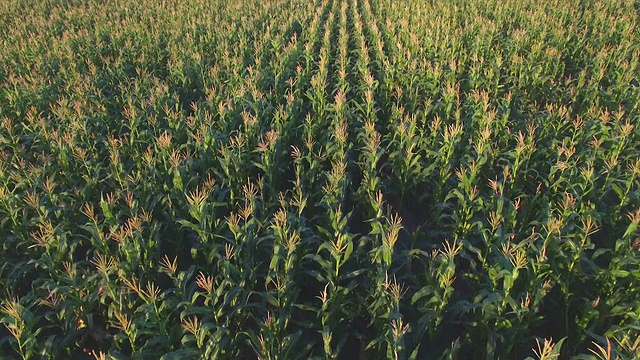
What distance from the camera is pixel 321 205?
4.54m

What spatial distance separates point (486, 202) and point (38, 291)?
167 inches

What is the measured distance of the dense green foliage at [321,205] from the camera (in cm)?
330

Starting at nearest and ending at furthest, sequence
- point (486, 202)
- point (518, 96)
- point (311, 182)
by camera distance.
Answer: point (486, 202), point (311, 182), point (518, 96)

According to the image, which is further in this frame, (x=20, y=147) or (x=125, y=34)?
(x=125, y=34)

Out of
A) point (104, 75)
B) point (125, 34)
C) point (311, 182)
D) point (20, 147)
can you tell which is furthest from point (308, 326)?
point (125, 34)

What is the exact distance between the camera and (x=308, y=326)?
3.47 m

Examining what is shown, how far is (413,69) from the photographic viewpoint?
311 inches

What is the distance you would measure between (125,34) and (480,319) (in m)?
11.4

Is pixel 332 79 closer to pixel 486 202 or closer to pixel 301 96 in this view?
pixel 301 96

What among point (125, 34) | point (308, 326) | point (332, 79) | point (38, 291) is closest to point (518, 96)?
point (332, 79)

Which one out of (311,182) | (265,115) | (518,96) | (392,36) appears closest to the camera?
(311,182)

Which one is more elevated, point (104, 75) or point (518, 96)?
point (104, 75)

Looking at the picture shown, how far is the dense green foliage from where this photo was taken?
130 inches

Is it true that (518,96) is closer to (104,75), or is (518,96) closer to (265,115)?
(265,115)
